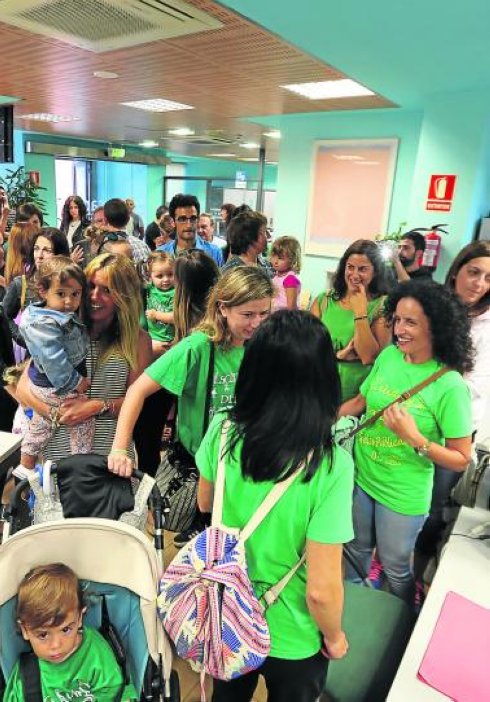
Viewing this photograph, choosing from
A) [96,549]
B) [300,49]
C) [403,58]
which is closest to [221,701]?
[96,549]

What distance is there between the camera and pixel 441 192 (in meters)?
4.56

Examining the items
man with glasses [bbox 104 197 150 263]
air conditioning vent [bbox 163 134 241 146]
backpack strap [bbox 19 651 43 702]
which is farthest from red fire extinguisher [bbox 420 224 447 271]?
air conditioning vent [bbox 163 134 241 146]

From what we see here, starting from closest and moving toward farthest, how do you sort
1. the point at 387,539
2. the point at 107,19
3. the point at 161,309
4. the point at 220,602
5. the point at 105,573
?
the point at 220,602 < the point at 105,573 < the point at 387,539 < the point at 107,19 < the point at 161,309

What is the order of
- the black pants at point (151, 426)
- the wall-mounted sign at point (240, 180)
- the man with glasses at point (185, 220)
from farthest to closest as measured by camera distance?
the wall-mounted sign at point (240, 180) → the man with glasses at point (185, 220) → the black pants at point (151, 426)

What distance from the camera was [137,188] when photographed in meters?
14.4

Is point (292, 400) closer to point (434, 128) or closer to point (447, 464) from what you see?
point (447, 464)

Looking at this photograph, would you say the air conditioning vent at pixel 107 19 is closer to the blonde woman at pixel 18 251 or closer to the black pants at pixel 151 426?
the blonde woman at pixel 18 251

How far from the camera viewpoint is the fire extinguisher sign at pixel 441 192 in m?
4.50

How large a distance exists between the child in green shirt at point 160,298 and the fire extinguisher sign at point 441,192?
288cm

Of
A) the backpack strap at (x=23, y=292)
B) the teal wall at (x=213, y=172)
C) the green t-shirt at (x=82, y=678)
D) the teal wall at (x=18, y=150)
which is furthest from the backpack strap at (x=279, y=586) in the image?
the teal wall at (x=213, y=172)

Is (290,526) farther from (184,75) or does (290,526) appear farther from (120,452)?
(184,75)

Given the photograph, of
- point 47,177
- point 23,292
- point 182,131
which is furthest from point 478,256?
point 47,177

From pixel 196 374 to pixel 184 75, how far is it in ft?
10.8

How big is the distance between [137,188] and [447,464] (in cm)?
1431
